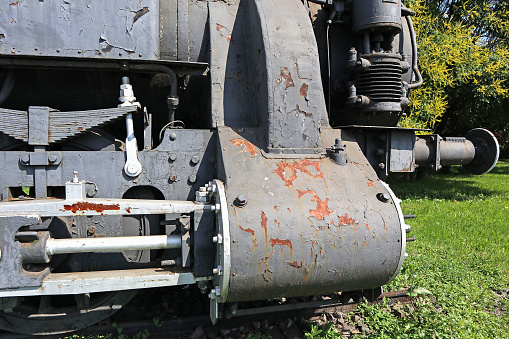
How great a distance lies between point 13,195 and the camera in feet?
9.16

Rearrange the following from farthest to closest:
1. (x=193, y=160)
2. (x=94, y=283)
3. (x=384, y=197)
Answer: (x=193, y=160) < (x=384, y=197) < (x=94, y=283)

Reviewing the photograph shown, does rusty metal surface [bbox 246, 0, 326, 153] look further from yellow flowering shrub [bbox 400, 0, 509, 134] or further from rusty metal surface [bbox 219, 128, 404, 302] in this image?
yellow flowering shrub [bbox 400, 0, 509, 134]

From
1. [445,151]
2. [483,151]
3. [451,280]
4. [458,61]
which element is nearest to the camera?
[445,151]

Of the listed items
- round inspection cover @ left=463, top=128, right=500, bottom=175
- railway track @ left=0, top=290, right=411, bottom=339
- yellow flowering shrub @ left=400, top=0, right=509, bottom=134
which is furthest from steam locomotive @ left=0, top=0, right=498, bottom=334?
yellow flowering shrub @ left=400, top=0, right=509, bottom=134

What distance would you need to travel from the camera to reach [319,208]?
8.03 feet

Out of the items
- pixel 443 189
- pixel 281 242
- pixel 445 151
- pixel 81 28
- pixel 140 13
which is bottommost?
pixel 443 189

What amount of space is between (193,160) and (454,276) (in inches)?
138

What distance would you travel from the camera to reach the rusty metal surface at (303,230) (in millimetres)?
2299

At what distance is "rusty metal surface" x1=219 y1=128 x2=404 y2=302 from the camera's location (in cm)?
230

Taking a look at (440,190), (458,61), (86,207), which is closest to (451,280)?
(86,207)

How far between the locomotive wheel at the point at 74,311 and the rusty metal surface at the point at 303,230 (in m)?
1.09

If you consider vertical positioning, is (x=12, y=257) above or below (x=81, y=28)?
below

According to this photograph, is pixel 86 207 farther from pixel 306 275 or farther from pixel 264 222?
pixel 306 275

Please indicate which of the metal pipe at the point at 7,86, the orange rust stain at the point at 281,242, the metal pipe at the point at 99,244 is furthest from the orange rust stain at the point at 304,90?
the metal pipe at the point at 7,86
